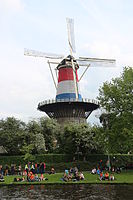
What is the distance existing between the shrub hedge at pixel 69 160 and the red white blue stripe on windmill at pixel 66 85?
52.7 feet

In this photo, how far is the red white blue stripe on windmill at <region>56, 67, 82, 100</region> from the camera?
54625 mm

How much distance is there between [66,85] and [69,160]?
742 inches

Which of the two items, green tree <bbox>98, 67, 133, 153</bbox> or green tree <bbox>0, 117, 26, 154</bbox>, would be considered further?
green tree <bbox>0, 117, 26, 154</bbox>

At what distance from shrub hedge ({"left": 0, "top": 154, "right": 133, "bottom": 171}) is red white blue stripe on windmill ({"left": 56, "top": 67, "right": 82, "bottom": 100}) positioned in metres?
16.1

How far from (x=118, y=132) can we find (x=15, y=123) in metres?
19.6

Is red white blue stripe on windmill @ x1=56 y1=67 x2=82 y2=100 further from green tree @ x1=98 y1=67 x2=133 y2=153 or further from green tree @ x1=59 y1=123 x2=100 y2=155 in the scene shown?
green tree @ x1=98 y1=67 x2=133 y2=153

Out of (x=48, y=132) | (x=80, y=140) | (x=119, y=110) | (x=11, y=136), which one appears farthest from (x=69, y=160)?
(x=119, y=110)

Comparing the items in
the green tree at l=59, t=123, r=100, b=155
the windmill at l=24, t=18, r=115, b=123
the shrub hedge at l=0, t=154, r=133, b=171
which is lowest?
the shrub hedge at l=0, t=154, r=133, b=171

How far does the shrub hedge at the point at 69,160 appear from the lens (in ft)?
120

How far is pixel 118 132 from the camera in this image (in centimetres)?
2962

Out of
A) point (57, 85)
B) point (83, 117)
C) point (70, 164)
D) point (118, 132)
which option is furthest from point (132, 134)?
point (57, 85)

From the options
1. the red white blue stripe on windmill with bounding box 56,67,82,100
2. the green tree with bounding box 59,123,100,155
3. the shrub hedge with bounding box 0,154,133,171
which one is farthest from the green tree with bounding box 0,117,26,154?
the red white blue stripe on windmill with bounding box 56,67,82,100

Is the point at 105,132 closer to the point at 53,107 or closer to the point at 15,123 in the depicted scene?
the point at 15,123

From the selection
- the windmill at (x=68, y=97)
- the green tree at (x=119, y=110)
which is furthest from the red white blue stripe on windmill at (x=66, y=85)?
the green tree at (x=119, y=110)
